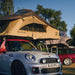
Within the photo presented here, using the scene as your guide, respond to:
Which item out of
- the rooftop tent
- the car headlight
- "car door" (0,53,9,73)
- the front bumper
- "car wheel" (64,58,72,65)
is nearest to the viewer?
the front bumper

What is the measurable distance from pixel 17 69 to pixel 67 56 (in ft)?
32.6

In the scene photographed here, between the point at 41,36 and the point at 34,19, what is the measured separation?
187 centimetres

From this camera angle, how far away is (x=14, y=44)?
7.96m

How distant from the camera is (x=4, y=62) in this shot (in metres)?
7.38

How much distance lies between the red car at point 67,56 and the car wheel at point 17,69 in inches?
373

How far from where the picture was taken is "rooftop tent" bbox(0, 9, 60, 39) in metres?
17.3

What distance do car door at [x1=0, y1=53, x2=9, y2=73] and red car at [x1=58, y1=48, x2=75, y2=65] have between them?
9191mm

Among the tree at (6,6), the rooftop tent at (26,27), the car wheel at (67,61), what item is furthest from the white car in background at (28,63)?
the tree at (6,6)

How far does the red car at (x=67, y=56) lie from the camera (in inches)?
629

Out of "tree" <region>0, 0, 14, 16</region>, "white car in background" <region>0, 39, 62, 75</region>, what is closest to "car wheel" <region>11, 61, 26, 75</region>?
"white car in background" <region>0, 39, 62, 75</region>

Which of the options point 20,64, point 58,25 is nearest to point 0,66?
point 20,64

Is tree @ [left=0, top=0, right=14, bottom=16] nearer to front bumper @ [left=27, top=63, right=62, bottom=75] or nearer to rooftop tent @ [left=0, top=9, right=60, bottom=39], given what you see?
rooftop tent @ [left=0, top=9, right=60, bottom=39]

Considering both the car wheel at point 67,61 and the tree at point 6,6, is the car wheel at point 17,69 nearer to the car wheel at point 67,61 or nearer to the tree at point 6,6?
the car wheel at point 67,61

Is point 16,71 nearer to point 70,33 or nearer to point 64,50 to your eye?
point 64,50
